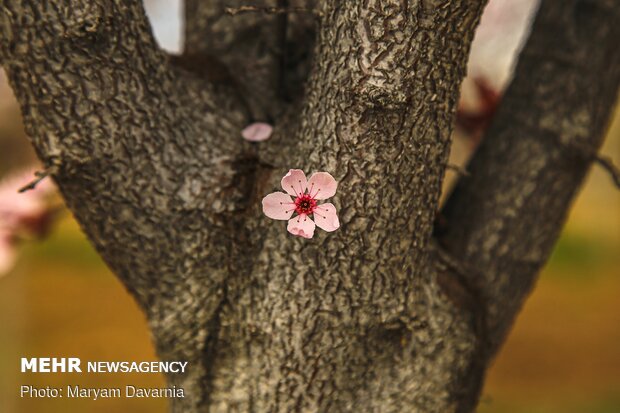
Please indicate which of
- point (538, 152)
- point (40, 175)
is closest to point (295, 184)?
point (40, 175)

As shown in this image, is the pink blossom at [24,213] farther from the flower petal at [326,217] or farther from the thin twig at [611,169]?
the thin twig at [611,169]

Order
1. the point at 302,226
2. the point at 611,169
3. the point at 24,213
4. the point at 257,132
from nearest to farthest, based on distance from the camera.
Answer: the point at 302,226 < the point at 257,132 < the point at 611,169 < the point at 24,213

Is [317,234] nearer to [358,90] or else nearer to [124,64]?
[358,90]

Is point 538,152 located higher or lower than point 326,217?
higher

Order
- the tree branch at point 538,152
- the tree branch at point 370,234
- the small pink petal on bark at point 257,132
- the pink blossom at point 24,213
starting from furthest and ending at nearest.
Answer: the pink blossom at point 24,213 → the tree branch at point 538,152 → the small pink petal on bark at point 257,132 → the tree branch at point 370,234

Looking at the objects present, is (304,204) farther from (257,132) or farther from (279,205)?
(257,132)

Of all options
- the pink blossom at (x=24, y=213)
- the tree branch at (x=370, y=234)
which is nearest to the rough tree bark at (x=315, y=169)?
the tree branch at (x=370, y=234)

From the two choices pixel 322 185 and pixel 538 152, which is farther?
pixel 538 152

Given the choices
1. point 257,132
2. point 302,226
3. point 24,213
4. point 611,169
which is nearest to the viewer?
point 302,226
